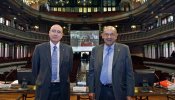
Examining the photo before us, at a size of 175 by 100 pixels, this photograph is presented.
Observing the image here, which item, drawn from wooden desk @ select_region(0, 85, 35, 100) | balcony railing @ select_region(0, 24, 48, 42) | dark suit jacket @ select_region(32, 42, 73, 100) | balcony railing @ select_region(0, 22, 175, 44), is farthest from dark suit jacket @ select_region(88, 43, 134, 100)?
balcony railing @ select_region(0, 24, 48, 42)

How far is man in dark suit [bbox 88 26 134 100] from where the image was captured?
3.73 m

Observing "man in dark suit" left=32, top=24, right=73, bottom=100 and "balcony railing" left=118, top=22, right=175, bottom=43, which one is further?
"balcony railing" left=118, top=22, right=175, bottom=43

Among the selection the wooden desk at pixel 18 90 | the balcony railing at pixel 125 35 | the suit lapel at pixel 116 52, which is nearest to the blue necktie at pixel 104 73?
the suit lapel at pixel 116 52

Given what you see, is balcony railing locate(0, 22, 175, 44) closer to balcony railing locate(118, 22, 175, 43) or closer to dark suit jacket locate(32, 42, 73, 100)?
balcony railing locate(118, 22, 175, 43)

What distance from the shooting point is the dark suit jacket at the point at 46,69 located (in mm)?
3763

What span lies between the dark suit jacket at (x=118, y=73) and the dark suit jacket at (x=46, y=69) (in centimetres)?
38

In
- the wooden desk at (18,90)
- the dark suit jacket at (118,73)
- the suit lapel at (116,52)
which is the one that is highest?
the suit lapel at (116,52)

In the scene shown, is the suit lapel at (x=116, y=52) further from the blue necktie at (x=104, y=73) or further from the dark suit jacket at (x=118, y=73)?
the blue necktie at (x=104, y=73)

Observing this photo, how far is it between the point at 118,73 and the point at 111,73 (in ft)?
0.33

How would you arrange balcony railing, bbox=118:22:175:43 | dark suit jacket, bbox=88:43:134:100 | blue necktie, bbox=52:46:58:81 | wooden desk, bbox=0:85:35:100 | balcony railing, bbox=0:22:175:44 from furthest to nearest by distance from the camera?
balcony railing, bbox=0:22:175:44, balcony railing, bbox=118:22:175:43, wooden desk, bbox=0:85:35:100, blue necktie, bbox=52:46:58:81, dark suit jacket, bbox=88:43:134:100

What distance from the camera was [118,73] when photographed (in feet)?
12.2

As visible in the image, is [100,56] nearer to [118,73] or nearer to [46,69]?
[118,73]

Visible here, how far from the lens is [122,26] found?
42.1 meters

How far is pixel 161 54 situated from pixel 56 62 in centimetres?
2898
